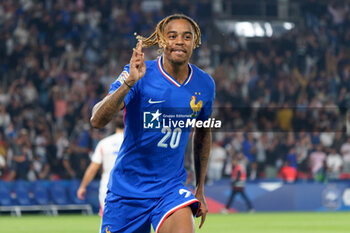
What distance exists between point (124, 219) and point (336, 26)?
25.3m

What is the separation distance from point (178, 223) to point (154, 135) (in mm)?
664

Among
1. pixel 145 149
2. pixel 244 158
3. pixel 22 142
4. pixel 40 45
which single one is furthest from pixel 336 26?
pixel 145 149

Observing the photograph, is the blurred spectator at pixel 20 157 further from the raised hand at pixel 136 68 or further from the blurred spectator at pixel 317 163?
the raised hand at pixel 136 68

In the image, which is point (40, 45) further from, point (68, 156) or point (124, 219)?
point (124, 219)

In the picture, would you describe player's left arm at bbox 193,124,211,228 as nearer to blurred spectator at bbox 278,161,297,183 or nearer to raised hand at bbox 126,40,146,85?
raised hand at bbox 126,40,146,85

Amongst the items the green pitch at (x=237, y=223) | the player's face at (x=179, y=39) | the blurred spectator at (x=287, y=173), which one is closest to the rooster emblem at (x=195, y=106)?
the player's face at (x=179, y=39)

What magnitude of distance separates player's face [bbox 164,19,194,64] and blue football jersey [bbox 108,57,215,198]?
7.3 inches

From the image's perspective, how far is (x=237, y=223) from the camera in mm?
17234

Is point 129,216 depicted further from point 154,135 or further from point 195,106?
point 195,106

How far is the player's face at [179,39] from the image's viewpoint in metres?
5.17

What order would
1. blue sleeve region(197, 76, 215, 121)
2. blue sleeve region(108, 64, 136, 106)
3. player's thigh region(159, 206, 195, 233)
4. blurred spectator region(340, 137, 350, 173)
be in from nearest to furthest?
1. blue sleeve region(108, 64, 136, 106)
2. player's thigh region(159, 206, 195, 233)
3. blue sleeve region(197, 76, 215, 121)
4. blurred spectator region(340, 137, 350, 173)

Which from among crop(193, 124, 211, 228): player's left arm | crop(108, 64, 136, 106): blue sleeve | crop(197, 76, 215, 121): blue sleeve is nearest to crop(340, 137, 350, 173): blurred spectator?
crop(193, 124, 211, 228): player's left arm

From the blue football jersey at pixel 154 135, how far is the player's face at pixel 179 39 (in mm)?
186

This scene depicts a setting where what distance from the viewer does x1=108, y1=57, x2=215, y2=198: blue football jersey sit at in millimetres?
5207
